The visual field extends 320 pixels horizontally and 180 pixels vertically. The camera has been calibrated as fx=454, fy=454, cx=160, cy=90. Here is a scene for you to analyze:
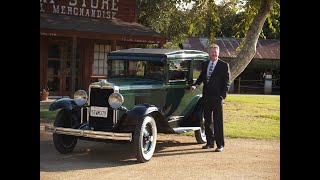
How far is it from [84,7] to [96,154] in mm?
11135

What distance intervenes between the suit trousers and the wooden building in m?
8.48

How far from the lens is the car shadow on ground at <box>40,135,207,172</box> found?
668 cm

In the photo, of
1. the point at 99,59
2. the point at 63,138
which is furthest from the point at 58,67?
the point at 63,138

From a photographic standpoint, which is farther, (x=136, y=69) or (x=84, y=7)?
(x=84, y=7)

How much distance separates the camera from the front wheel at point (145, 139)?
22.5 ft

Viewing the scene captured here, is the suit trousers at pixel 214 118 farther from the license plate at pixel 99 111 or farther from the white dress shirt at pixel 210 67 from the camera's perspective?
the license plate at pixel 99 111

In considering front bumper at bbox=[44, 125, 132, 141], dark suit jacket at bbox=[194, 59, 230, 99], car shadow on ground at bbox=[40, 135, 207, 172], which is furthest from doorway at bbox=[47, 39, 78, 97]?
front bumper at bbox=[44, 125, 132, 141]

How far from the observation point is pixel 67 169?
635 cm

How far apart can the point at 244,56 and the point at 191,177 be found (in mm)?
7979

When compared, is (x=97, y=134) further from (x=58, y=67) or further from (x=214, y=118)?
(x=58, y=67)

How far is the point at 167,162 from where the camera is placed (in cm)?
703
